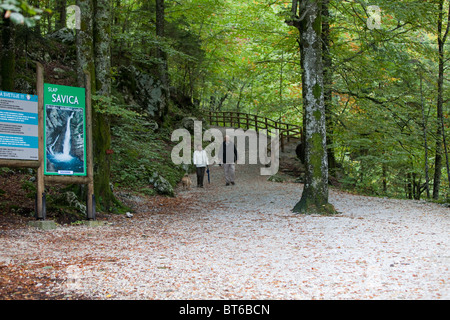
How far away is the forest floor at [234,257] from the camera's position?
416 centimetres

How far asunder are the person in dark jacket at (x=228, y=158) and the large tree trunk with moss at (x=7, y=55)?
7573mm

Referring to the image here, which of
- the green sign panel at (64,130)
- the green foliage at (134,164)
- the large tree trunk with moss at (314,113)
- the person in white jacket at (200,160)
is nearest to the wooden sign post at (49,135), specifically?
the green sign panel at (64,130)

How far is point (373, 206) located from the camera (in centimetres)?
1120

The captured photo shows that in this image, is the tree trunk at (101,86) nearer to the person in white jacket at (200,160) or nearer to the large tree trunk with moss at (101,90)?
the large tree trunk with moss at (101,90)

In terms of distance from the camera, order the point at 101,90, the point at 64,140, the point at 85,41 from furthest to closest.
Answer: the point at 101,90
the point at 85,41
the point at 64,140

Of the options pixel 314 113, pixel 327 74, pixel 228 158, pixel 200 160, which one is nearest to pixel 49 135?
pixel 314 113

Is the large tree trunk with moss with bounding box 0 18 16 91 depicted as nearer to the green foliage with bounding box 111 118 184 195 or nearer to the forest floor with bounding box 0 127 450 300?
the green foliage with bounding box 111 118 184 195

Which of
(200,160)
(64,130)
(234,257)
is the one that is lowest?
(234,257)

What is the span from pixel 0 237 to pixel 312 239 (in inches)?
198

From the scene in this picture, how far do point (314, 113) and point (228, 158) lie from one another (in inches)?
241

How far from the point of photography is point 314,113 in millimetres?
9664

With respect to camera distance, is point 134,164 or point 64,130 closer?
point 64,130

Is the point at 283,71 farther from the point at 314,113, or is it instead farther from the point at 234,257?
the point at 234,257
